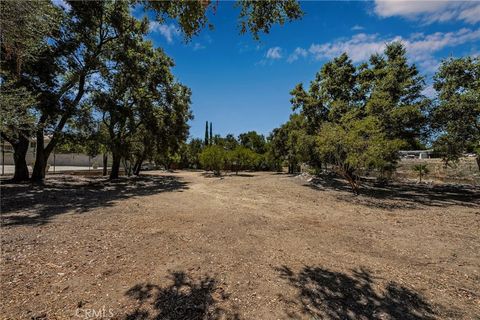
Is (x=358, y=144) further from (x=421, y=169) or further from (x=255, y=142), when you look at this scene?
(x=255, y=142)

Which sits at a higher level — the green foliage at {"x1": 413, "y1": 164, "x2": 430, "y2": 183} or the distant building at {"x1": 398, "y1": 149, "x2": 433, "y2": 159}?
the distant building at {"x1": 398, "y1": 149, "x2": 433, "y2": 159}

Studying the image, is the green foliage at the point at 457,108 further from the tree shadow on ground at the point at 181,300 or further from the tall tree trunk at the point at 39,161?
the tall tree trunk at the point at 39,161

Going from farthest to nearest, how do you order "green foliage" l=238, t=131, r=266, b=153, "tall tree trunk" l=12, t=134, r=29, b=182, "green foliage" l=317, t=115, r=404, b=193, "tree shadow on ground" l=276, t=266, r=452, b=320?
"green foliage" l=238, t=131, r=266, b=153 → "tall tree trunk" l=12, t=134, r=29, b=182 → "green foliage" l=317, t=115, r=404, b=193 → "tree shadow on ground" l=276, t=266, r=452, b=320

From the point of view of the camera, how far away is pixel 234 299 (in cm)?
324

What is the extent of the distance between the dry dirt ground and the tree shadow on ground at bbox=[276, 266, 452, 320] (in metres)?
0.02

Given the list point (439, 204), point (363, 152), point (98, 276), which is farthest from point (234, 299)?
point (439, 204)

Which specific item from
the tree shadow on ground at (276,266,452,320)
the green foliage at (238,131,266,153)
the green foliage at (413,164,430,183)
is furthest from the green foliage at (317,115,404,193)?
the green foliage at (238,131,266,153)

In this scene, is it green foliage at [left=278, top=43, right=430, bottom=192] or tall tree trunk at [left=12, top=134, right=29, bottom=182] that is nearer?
green foliage at [left=278, top=43, right=430, bottom=192]

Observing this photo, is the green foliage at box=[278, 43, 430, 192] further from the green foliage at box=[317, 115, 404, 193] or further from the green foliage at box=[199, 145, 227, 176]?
the green foliage at box=[199, 145, 227, 176]

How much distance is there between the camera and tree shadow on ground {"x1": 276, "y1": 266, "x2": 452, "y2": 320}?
119 inches

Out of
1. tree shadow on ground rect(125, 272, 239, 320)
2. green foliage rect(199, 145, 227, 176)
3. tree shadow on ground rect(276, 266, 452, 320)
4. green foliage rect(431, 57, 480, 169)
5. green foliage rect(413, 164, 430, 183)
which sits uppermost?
green foliage rect(431, 57, 480, 169)

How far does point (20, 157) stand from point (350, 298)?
16.8 metres

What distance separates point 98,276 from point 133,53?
45.9ft

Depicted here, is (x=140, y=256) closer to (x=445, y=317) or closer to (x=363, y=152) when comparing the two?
(x=445, y=317)
